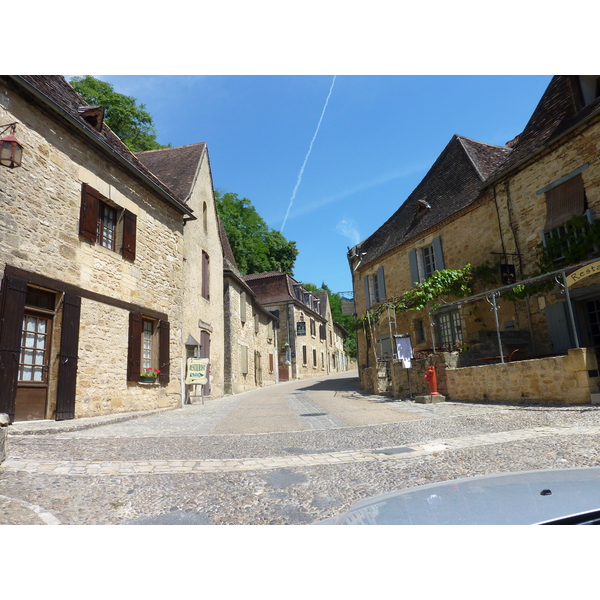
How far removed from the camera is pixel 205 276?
49.7ft

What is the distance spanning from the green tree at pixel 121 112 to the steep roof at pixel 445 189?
472 inches

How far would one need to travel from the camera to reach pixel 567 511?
1.30 metres

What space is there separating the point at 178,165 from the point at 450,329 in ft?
34.4

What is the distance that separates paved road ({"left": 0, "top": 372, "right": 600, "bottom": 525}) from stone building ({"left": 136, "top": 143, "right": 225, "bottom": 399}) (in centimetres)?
637

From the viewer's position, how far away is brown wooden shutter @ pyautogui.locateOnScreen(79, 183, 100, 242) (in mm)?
8328

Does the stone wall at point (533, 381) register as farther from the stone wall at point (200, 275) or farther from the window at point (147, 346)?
the stone wall at point (200, 275)

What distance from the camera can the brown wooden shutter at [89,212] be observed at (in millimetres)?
8328

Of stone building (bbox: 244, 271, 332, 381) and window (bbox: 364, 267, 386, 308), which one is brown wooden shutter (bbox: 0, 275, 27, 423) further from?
stone building (bbox: 244, 271, 332, 381)

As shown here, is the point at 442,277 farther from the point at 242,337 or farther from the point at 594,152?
the point at 242,337

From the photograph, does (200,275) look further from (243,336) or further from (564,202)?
(564,202)

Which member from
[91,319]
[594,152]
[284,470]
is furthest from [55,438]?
[594,152]

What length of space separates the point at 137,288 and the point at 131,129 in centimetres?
1342

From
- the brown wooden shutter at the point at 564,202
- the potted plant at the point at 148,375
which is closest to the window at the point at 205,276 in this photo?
the potted plant at the point at 148,375

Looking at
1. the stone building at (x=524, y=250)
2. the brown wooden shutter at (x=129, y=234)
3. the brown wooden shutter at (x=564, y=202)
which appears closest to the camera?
the stone building at (x=524, y=250)
